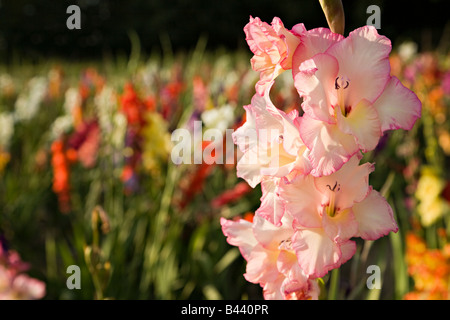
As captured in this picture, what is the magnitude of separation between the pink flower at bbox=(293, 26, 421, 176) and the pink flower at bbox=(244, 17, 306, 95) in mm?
17

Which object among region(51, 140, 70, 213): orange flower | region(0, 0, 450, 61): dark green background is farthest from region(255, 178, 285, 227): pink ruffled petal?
region(0, 0, 450, 61): dark green background

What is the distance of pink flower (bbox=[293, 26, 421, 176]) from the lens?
1.55ft

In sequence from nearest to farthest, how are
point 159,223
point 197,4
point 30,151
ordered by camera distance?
1. point 159,223
2. point 30,151
3. point 197,4

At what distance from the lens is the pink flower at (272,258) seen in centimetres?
55

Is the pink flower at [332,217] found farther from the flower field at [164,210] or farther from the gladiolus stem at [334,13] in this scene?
the flower field at [164,210]

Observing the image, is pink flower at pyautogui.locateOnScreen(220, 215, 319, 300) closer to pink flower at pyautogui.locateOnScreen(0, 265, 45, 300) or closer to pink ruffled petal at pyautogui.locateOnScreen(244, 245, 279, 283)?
pink ruffled petal at pyautogui.locateOnScreen(244, 245, 279, 283)

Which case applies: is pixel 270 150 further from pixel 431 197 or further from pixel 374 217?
pixel 431 197

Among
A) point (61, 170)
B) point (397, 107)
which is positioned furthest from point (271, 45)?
point (61, 170)

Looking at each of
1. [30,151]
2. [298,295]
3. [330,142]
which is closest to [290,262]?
[298,295]

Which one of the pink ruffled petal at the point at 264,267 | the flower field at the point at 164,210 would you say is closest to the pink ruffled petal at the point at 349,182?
the pink ruffled petal at the point at 264,267

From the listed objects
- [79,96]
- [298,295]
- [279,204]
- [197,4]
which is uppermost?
[197,4]

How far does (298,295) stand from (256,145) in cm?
19

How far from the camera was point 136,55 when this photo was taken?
179 cm

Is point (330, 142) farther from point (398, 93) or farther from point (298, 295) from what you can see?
point (298, 295)
